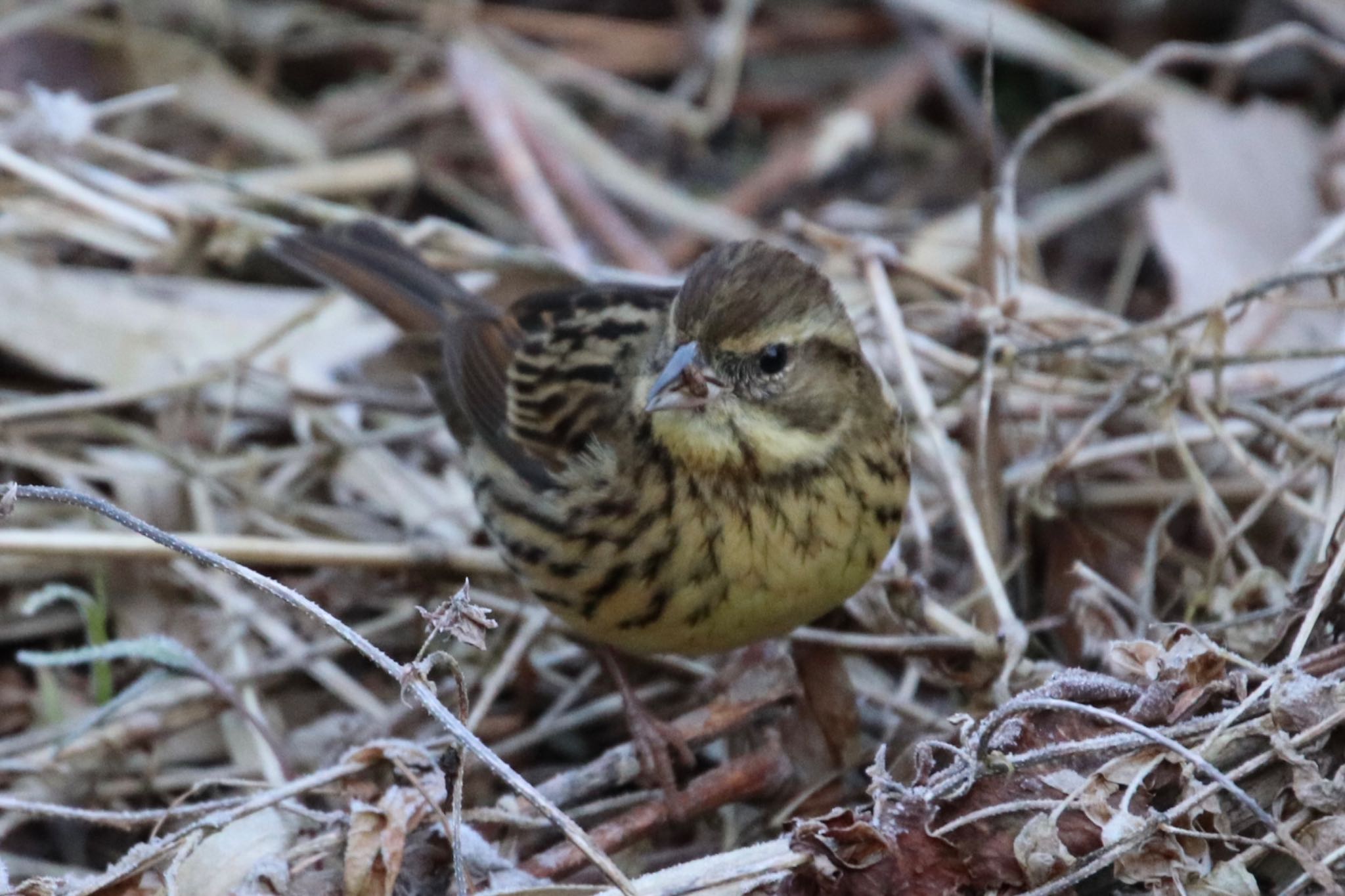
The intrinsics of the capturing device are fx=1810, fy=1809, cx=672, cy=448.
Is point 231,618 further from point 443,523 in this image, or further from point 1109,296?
point 1109,296

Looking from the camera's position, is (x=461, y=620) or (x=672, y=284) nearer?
(x=461, y=620)

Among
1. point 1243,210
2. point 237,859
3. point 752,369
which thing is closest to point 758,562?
point 752,369

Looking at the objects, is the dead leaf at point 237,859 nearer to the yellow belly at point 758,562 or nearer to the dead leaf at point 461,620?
the dead leaf at point 461,620

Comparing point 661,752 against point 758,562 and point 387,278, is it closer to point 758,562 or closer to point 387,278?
point 758,562

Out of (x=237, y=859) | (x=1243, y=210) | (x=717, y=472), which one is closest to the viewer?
(x=237, y=859)

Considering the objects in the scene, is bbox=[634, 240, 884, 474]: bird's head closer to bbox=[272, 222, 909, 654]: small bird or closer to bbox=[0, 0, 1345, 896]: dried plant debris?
bbox=[272, 222, 909, 654]: small bird

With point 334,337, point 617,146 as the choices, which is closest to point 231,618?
point 334,337

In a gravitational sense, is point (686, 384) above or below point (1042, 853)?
above
